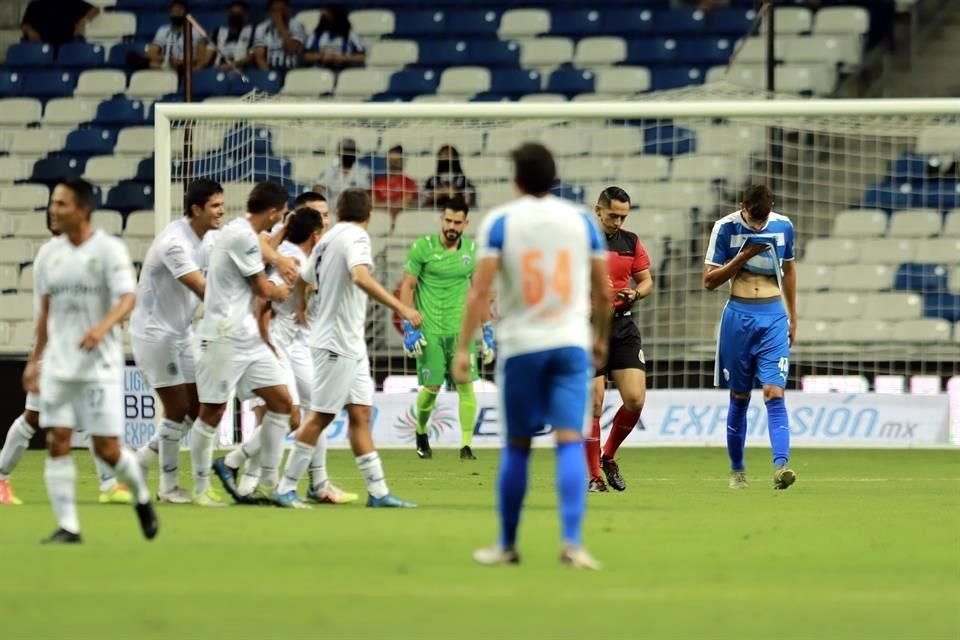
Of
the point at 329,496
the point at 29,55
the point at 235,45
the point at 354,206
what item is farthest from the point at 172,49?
the point at 354,206

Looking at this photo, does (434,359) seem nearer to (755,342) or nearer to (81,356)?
(755,342)

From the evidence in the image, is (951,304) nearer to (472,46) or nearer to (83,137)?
(472,46)

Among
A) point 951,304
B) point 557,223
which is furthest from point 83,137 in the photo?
point 557,223

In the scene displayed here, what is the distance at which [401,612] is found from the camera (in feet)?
23.6

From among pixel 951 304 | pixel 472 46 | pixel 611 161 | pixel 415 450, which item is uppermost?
pixel 472 46

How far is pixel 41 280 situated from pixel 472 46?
54.4 feet

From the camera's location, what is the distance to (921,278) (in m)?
21.6

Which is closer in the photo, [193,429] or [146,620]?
[146,620]

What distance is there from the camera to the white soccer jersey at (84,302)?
30.7 feet

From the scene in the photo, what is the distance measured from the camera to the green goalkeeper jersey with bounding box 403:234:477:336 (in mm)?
18688

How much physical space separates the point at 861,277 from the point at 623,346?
839 cm

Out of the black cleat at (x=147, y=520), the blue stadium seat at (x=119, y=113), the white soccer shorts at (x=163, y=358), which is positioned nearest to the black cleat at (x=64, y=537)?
the black cleat at (x=147, y=520)

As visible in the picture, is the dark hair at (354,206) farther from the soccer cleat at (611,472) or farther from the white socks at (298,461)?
the soccer cleat at (611,472)

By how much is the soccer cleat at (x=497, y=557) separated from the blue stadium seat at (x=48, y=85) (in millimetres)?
19161
